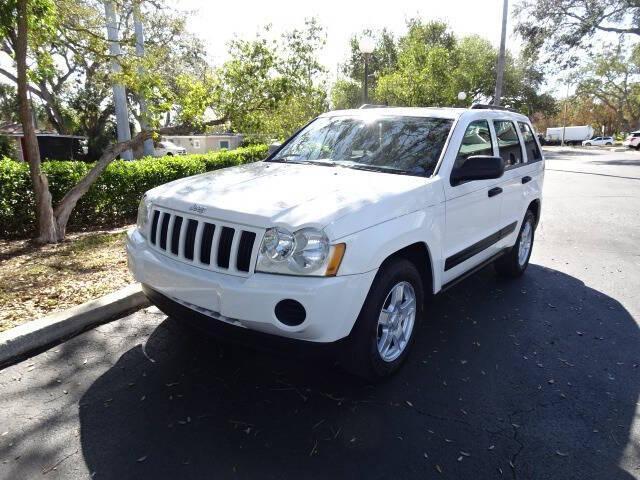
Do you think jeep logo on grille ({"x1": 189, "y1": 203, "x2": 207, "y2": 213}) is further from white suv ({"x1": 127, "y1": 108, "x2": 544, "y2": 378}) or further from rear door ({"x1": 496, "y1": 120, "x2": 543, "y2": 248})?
rear door ({"x1": 496, "y1": 120, "x2": 543, "y2": 248})

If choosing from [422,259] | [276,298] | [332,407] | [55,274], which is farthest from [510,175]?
[55,274]

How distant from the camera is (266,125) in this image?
8906mm

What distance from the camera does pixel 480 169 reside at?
3523mm

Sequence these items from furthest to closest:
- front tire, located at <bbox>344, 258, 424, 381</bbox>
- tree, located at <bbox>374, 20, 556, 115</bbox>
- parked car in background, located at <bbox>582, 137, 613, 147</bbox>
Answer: parked car in background, located at <bbox>582, 137, 613, 147</bbox> < tree, located at <bbox>374, 20, 556, 115</bbox> < front tire, located at <bbox>344, 258, 424, 381</bbox>

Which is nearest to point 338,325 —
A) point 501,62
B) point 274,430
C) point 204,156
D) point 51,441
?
point 274,430

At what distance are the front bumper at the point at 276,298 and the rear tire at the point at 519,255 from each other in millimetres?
3006

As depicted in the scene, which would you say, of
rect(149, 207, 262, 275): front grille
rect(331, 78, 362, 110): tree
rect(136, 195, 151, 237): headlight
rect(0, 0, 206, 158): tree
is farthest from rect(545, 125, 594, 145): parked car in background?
rect(149, 207, 262, 275): front grille

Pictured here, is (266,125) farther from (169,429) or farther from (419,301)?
(169,429)

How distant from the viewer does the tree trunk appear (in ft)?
18.2

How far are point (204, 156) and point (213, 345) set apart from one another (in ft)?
24.6

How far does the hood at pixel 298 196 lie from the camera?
2.77 meters

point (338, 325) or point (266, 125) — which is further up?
point (266, 125)

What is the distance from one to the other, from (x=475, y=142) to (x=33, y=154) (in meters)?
5.15

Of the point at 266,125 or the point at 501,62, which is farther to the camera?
the point at 501,62
